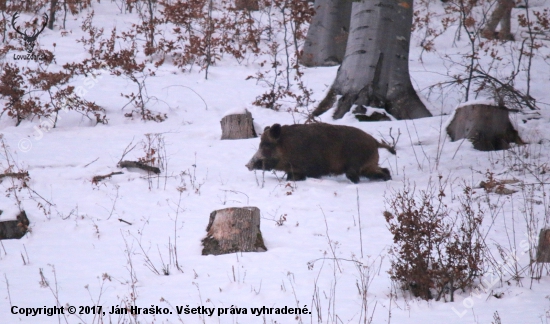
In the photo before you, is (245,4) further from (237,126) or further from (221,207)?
(221,207)

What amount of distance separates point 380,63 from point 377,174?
3279mm

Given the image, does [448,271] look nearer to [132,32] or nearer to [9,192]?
[9,192]

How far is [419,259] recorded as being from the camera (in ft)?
13.1

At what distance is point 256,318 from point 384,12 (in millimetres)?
7776

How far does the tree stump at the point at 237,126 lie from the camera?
→ 31.8 feet

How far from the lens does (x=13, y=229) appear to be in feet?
19.1

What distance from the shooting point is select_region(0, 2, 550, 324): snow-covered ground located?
3.94 meters

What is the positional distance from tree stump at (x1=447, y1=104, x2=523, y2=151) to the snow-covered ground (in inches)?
11.2

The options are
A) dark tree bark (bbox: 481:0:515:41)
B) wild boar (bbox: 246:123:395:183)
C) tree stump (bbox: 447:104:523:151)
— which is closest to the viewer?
wild boar (bbox: 246:123:395:183)

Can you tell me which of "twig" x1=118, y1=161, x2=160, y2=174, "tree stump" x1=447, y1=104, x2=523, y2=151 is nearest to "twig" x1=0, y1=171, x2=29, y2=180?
"twig" x1=118, y1=161, x2=160, y2=174

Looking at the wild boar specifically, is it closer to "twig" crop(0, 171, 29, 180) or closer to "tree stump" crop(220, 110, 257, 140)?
"tree stump" crop(220, 110, 257, 140)

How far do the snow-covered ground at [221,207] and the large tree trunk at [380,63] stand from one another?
742 millimetres

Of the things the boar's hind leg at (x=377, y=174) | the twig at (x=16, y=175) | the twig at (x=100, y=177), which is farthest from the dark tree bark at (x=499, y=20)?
the twig at (x=16, y=175)

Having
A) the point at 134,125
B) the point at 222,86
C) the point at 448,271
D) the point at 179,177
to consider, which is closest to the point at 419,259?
the point at 448,271
